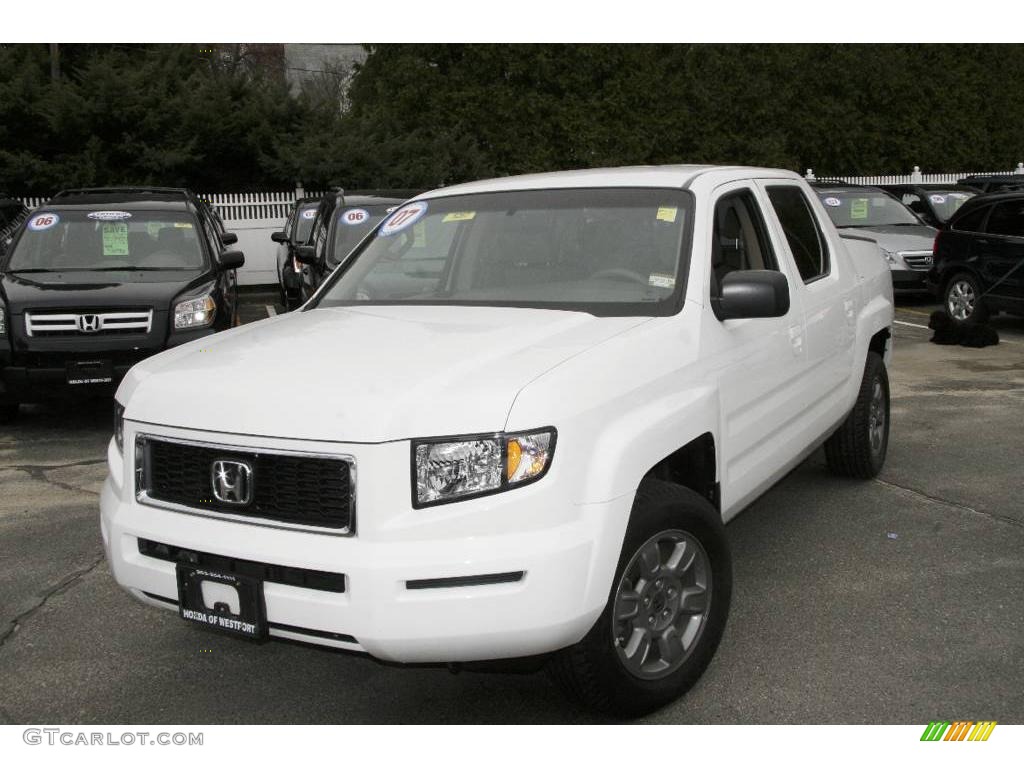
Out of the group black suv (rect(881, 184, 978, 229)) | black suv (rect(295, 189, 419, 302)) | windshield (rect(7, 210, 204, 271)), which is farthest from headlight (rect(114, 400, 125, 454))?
black suv (rect(881, 184, 978, 229))

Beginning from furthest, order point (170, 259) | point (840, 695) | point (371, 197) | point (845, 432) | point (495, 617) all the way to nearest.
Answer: point (371, 197) → point (170, 259) → point (845, 432) → point (840, 695) → point (495, 617)

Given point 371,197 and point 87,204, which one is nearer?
point 87,204

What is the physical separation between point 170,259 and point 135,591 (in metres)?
6.25

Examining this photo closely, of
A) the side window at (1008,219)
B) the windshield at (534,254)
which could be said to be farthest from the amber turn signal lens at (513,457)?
→ the side window at (1008,219)

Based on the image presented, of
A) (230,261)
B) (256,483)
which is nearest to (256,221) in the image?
(230,261)

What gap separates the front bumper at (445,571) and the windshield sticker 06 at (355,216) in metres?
8.21

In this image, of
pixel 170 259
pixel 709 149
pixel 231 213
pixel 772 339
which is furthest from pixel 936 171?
pixel 772 339

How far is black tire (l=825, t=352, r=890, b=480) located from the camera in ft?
19.9

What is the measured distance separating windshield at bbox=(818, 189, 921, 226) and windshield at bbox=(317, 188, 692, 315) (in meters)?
12.5

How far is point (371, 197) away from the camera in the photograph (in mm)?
11586

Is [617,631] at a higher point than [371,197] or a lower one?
lower

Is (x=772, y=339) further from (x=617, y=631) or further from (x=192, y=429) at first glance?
(x=192, y=429)

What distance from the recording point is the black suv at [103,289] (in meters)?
7.98

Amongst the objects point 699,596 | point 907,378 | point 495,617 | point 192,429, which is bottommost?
point 907,378
